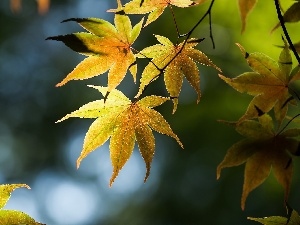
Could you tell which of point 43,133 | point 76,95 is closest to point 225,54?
point 76,95

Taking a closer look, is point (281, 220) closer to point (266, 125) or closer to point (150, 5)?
point (266, 125)

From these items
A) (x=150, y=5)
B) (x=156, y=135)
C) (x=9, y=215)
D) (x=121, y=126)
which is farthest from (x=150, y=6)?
(x=156, y=135)

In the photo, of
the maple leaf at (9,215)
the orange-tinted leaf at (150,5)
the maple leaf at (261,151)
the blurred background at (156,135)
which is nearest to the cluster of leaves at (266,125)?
the maple leaf at (261,151)

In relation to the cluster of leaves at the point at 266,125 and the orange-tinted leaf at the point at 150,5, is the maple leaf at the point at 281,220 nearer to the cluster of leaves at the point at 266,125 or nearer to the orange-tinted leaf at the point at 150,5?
the cluster of leaves at the point at 266,125

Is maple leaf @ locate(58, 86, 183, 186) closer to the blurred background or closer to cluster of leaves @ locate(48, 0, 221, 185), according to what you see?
cluster of leaves @ locate(48, 0, 221, 185)

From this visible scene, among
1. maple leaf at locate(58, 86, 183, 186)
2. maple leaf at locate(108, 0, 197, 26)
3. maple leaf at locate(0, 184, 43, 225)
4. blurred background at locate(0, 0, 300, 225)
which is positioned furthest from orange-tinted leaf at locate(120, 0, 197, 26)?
blurred background at locate(0, 0, 300, 225)
